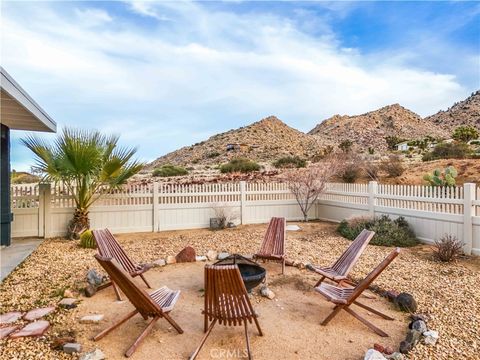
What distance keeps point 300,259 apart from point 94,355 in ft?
14.1

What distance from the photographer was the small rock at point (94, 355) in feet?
9.90

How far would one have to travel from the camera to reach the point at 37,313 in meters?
4.02

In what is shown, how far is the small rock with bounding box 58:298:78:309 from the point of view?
4.27 m

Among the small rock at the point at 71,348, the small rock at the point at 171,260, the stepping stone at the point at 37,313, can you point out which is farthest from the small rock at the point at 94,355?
the small rock at the point at 171,260

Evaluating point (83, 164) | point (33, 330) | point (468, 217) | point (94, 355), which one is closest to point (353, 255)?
point (94, 355)

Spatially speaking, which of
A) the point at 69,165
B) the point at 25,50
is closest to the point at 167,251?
the point at 69,165

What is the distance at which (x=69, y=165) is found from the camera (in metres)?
8.14

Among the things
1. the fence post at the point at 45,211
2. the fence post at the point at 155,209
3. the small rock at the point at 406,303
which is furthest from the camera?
the fence post at the point at 155,209

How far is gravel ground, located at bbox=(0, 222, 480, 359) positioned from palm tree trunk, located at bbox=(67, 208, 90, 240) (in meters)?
0.33

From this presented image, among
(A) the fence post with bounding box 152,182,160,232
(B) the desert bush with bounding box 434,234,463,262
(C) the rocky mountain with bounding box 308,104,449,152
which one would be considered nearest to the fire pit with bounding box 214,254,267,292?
(B) the desert bush with bounding box 434,234,463,262

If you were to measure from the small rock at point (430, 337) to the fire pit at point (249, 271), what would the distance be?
200 cm

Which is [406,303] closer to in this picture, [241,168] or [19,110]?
[19,110]

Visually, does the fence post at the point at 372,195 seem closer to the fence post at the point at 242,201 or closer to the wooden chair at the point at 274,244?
the fence post at the point at 242,201

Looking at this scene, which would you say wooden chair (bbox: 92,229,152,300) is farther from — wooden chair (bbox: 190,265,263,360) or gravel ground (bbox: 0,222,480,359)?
wooden chair (bbox: 190,265,263,360)
